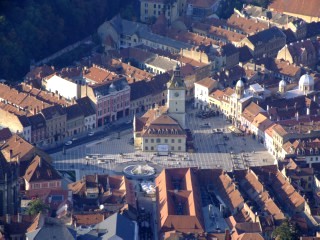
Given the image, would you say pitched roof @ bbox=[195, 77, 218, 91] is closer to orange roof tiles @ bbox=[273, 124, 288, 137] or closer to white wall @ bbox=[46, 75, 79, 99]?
orange roof tiles @ bbox=[273, 124, 288, 137]

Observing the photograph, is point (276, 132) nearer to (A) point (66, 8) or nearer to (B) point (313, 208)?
(B) point (313, 208)

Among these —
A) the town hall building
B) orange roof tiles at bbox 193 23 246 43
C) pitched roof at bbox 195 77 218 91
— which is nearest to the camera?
A: the town hall building

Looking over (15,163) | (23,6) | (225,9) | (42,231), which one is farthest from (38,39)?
(42,231)

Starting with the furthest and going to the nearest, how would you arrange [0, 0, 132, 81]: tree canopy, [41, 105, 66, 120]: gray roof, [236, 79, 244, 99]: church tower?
[0, 0, 132, 81]: tree canopy, [236, 79, 244, 99]: church tower, [41, 105, 66, 120]: gray roof

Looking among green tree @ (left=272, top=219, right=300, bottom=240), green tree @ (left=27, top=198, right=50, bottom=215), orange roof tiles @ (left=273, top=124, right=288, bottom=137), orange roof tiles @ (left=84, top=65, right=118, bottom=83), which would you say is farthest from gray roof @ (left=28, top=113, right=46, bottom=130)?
green tree @ (left=272, top=219, right=300, bottom=240)

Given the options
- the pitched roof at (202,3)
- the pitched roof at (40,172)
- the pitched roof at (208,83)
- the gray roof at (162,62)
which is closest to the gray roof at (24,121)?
the pitched roof at (40,172)

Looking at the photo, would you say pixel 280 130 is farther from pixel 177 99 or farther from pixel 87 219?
pixel 87 219

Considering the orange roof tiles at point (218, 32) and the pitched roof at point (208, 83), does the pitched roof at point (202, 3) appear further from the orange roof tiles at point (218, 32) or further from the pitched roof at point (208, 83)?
the pitched roof at point (208, 83)
